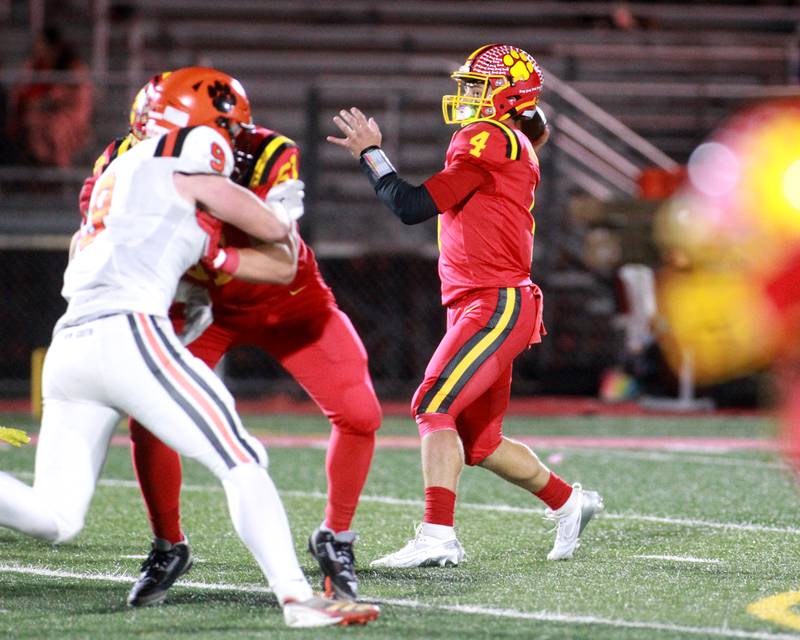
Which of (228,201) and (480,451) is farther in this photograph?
(480,451)

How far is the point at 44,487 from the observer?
3.99m

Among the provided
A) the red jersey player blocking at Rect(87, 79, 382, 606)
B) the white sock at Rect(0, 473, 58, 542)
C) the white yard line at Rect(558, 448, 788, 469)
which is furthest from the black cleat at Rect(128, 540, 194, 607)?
the white yard line at Rect(558, 448, 788, 469)

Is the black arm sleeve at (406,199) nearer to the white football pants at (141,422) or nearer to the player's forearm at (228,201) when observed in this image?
the player's forearm at (228,201)

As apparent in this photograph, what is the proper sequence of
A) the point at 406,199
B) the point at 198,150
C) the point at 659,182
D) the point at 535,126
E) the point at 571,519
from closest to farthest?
the point at 198,150, the point at 406,199, the point at 571,519, the point at 535,126, the point at 659,182

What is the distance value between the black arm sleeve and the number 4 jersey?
140 millimetres

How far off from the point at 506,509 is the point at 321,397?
7.83 ft

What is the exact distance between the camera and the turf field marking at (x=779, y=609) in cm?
412

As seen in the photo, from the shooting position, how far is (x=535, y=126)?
18.4ft

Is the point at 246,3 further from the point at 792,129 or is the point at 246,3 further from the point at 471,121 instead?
the point at 792,129

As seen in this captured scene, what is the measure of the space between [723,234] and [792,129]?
342 millimetres

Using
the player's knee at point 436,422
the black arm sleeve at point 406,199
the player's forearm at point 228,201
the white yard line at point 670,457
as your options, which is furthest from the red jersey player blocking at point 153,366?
the white yard line at point 670,457

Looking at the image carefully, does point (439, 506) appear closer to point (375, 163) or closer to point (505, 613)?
point (505, 613)

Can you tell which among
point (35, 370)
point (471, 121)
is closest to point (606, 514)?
point (471, 121)

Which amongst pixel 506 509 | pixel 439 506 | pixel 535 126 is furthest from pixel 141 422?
pixel 506 509
